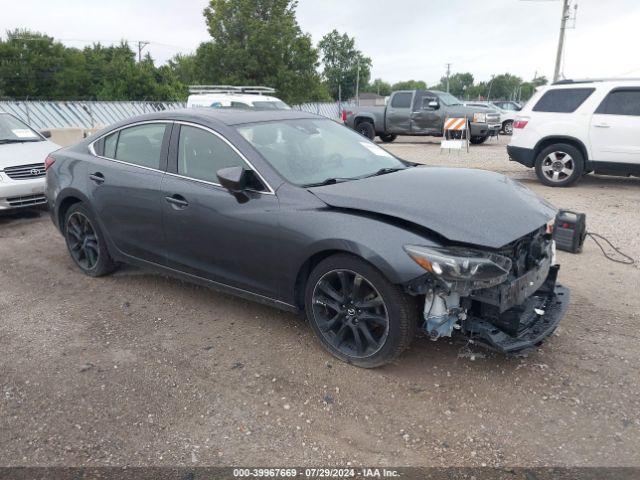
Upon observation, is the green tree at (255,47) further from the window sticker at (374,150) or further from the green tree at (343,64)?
the green tree at (343,64)

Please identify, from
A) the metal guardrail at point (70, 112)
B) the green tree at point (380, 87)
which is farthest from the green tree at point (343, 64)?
the metal guardrail at point (70, 112)

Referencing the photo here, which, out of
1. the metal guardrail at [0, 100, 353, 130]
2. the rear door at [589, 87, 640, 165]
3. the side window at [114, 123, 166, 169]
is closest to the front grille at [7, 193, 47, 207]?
the side window at [114, 123, 166, 169]

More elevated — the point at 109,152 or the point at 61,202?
the point at 109,152

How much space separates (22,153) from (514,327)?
24.3 feet

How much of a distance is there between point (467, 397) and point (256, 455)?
1.28 m

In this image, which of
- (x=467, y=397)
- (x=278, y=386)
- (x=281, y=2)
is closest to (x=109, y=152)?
(x=278, y=386)

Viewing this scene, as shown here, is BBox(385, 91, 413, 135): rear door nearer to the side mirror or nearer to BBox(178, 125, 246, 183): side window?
BBox(178, 125, 246, 183): side window

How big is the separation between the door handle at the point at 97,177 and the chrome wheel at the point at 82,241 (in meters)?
0.42

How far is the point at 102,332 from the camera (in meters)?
4.03

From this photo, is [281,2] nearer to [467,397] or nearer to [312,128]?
[312,128]

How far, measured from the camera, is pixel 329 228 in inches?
129

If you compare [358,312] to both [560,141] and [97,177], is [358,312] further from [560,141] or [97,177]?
[560,141]

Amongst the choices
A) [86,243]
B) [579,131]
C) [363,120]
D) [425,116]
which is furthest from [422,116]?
[86,243]

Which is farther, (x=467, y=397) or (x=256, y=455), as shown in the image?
(x=467, y=397)
